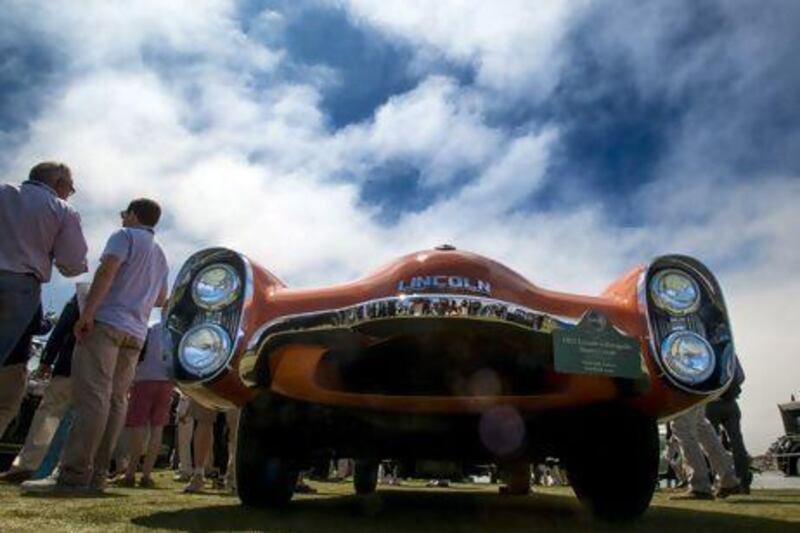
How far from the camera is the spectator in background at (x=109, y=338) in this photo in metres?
3.75

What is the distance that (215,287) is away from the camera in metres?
2.87

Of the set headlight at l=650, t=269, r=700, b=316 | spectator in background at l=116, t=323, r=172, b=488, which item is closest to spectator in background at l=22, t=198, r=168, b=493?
spectator in background at l=116, t=323, r=172, b=488

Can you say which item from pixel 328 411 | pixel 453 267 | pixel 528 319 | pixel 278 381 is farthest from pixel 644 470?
pixel 278 381

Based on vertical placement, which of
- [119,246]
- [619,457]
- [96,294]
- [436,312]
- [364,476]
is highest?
[119,246]

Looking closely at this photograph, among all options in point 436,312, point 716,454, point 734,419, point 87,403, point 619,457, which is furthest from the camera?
point 734,419

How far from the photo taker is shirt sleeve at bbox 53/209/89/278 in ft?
12.0

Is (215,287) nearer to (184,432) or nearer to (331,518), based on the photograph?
(331,518)

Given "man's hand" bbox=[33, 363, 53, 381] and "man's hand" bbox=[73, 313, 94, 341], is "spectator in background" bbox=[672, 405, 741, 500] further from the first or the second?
"man's hand" bbox=[33, 363, 53, 381]

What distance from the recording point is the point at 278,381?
260 cm

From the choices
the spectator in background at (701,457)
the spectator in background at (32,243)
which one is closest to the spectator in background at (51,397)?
the spectator in background at (32,243)

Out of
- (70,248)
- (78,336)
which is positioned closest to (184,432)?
(78,336)

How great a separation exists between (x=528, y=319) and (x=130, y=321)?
8.36 feet

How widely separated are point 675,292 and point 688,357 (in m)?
0.29

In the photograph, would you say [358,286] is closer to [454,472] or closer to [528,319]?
[528,319]
